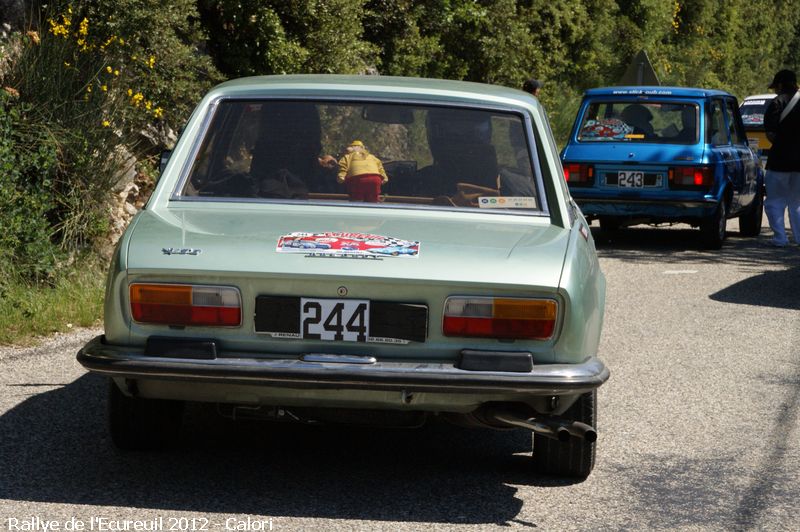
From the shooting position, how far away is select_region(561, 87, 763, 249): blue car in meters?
12.8

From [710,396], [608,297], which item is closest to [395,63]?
[608,297]

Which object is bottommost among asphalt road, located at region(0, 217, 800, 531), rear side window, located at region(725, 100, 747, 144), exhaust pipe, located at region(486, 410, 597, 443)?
rear side window, located at region(725, 100, 747, 144)

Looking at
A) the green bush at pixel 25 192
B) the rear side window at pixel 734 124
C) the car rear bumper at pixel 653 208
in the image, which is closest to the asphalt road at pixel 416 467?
the green bush at pixel 25 192

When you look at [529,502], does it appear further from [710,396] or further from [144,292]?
[710,396]

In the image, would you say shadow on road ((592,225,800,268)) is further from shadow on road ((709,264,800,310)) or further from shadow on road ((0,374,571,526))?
shadow on road ((0,374,571,526))

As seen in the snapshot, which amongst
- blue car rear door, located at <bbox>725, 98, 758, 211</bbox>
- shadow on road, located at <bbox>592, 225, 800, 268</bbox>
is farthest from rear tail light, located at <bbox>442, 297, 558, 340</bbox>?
blue car rear door, located at <bbox>725, 98, 758, 211</bbox>

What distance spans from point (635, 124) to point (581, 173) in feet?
2.68

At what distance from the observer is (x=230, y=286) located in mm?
4406

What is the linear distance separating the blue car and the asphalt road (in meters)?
5.45

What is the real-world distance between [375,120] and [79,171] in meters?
4.61

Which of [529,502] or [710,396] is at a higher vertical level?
[529,502]

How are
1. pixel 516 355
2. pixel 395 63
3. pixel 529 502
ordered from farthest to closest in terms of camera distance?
pixel 395 63
pixel 529 502
pixel 516 355

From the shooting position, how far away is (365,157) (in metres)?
5.39

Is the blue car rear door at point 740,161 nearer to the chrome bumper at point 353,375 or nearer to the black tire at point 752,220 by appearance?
the black tire at point 752,220
